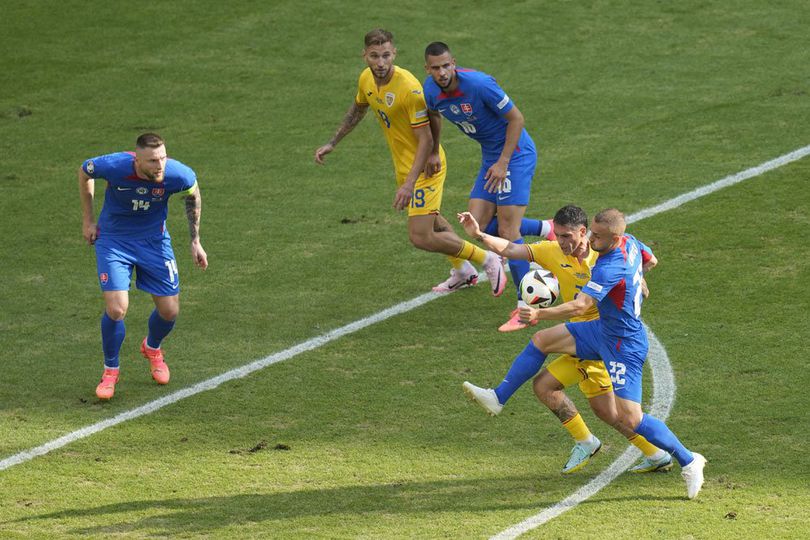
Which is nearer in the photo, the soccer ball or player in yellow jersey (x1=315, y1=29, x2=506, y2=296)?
the soccer ball

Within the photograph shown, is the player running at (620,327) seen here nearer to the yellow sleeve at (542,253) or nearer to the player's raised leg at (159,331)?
the yellow sleeve at (542,253)

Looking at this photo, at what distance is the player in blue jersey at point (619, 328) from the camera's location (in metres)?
7.63

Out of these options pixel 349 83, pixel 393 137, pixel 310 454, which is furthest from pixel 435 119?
pixel 349 83

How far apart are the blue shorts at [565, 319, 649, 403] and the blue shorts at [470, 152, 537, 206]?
305cm

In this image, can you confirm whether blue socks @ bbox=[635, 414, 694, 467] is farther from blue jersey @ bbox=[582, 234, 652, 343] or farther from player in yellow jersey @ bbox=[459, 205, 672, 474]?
blue jersey @ bbox=[582, 234, 652, 343]

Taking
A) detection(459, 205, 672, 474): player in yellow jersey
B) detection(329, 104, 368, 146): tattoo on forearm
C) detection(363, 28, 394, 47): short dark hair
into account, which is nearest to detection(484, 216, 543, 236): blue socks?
detection(329, 104, 368, 146): tattoo on forearm

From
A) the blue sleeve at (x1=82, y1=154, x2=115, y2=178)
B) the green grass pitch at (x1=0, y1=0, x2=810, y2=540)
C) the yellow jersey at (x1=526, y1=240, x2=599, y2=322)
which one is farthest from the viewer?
the blue sleeve at (x1=82, y1=154, x2=115, y2=178)

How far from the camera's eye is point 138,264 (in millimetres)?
9641

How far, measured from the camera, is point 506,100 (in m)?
10.6

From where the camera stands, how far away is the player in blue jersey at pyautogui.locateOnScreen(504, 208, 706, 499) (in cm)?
763

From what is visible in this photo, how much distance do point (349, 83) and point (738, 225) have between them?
6.86 meters

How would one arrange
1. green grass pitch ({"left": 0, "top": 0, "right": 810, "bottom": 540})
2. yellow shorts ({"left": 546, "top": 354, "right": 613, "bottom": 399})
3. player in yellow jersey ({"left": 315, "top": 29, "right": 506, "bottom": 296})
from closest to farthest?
green grass pitch ({"left": 0, "top": 0, "right": 810, "bottom": 540}), yellow shorts ({"left": 546, "top": 354, "right": 613, "bottom": 399}), player in yellow jersey ({"left": 315, "top": 29, "right": 506, "bottom": 296})

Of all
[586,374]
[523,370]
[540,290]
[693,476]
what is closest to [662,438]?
[693,476]

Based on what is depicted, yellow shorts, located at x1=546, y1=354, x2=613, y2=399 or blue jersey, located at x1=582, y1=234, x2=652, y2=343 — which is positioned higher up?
blue jersey, located at x1=582, y1=234, x2=652, y2=343
